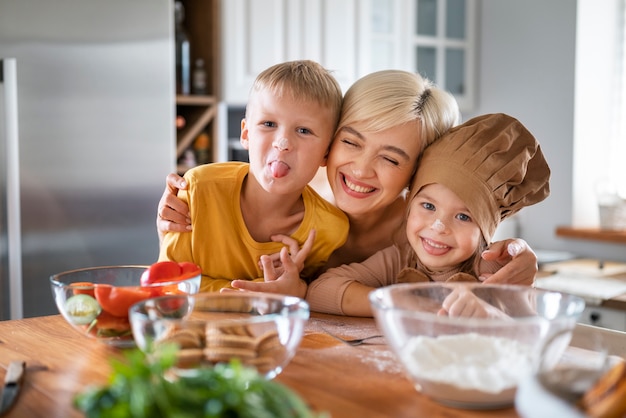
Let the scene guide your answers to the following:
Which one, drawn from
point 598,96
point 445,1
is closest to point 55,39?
point 445,1

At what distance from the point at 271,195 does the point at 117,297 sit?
56cm

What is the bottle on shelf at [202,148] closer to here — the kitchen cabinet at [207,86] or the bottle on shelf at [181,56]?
the kitchen cabinet at [207,86]

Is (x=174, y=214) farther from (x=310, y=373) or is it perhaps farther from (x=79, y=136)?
(x=79, y=136)

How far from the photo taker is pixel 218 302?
92cm

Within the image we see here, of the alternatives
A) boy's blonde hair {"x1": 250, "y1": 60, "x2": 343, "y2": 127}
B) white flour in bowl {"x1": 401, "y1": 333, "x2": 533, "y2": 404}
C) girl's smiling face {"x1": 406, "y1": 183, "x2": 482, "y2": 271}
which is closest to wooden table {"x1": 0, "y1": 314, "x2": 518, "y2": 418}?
white flour in bowl {"x1": 401, "y1": 333, "x2": 533, "y2": 404}

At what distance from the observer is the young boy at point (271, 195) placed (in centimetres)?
136

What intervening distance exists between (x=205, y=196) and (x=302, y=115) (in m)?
0.26

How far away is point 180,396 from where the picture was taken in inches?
21.7

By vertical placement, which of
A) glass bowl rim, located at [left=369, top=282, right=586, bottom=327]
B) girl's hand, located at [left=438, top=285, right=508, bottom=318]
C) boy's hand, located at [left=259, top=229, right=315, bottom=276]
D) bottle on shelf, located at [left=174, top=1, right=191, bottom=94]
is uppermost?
bottle on shelf, located at [left=174, top=1, right=191, bottom=94]

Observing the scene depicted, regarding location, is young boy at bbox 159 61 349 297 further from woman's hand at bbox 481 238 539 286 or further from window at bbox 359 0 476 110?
window at bbox 359 0 476 110

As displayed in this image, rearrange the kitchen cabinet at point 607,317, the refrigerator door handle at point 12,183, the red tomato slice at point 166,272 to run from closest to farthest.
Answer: the red tomato slice at point 166,272, the refrigerator door handle at point 12,183, the kitchen cabinet at point 607,317

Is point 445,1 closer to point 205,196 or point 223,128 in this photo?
point 223,128

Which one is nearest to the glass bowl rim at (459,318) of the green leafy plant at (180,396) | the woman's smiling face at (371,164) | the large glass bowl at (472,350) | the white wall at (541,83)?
the large glass bowl at (472,350)

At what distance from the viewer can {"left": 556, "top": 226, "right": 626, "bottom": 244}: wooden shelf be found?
3155 mm
